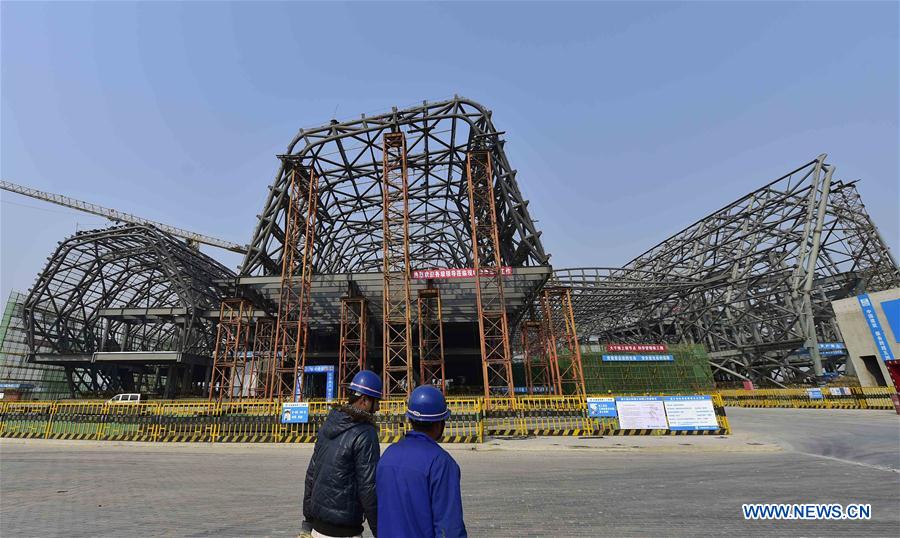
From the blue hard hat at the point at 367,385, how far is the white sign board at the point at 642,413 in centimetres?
1620

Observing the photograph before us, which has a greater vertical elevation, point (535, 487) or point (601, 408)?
point (601, 408)

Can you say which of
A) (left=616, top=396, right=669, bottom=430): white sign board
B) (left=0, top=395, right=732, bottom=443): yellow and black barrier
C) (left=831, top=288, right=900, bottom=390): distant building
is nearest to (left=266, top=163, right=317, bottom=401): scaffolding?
(left=0, top=395, right=732, bottom=443): yellow and black barrier

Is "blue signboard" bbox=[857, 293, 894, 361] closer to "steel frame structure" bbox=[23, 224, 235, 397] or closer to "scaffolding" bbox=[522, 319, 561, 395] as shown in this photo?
"scaffolding" bbox=[522, 319, 561, 395]

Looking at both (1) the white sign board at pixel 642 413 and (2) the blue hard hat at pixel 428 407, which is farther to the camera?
(1) the white sign board at pixel 642 413

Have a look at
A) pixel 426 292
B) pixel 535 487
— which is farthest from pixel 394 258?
pixel 535 487

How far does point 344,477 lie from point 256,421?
58.2 ft

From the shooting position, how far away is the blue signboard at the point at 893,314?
2959 centimetres

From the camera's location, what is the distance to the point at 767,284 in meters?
45.9

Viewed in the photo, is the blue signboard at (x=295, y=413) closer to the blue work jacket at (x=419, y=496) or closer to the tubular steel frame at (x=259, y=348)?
the blue work jacket at (x=419, y=496)

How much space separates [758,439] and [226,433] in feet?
73.1

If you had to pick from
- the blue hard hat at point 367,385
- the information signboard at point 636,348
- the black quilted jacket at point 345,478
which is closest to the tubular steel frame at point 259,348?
the information signboard at point 636,348

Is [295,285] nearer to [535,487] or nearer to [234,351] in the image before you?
[234,351]

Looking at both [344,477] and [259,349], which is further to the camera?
[259,349]

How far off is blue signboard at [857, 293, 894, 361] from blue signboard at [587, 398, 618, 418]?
2905 centimetres
